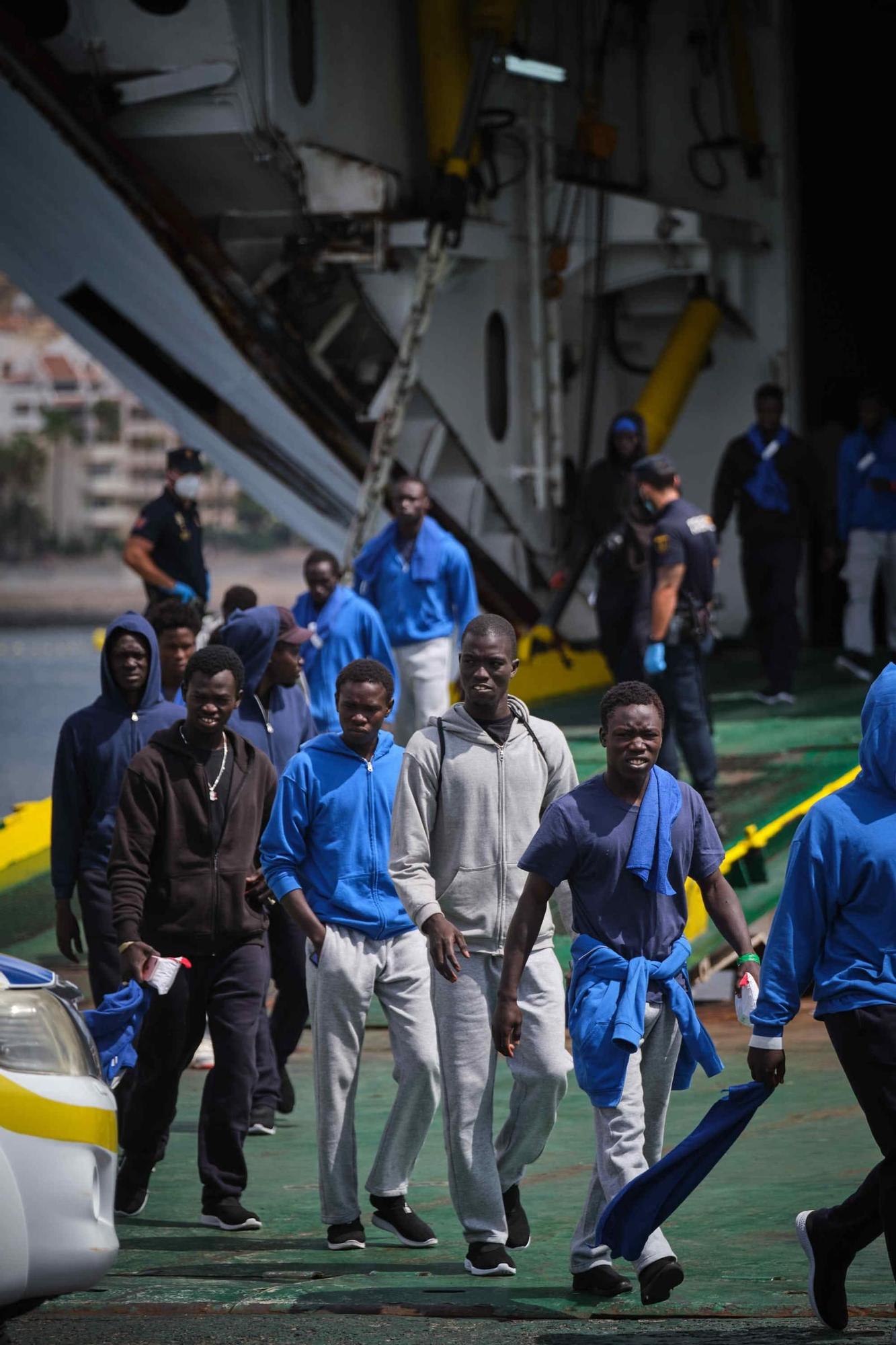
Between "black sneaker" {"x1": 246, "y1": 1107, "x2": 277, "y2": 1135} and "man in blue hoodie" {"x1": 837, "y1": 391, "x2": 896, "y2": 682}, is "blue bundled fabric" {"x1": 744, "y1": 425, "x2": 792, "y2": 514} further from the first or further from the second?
"black sneaker" {"x1": 246, "y1": 1107, "x2": 277, "y2": 1135}

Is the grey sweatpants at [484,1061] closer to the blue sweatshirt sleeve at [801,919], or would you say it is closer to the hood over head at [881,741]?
the blue sweatshirt sleeve at [801,919]

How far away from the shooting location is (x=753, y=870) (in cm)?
954

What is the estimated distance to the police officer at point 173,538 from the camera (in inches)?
435

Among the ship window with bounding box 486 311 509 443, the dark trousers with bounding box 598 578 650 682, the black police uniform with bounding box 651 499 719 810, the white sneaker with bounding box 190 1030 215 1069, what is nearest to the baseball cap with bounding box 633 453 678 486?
the black police uniform with bounding box 651 499 719 810

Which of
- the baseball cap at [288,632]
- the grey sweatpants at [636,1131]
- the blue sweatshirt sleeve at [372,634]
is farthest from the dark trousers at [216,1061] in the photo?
the blue sweatshirt sleeve at [372,634]

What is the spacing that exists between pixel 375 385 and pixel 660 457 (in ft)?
18.7

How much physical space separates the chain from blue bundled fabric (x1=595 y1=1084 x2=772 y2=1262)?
921 centimetres

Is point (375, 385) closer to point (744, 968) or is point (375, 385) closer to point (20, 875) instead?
point (20, 875)

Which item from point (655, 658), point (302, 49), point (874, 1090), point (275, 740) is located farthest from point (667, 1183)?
point (302, 49)

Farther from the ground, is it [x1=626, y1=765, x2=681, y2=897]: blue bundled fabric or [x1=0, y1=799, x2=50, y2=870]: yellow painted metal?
[x1=626, y1=765, x2=681, y2=897]: blue bundled fabric

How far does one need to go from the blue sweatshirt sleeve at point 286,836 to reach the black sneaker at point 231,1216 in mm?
867

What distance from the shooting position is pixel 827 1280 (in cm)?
471

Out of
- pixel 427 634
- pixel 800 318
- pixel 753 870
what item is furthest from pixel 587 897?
pixel 800 318

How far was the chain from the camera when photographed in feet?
46.2
